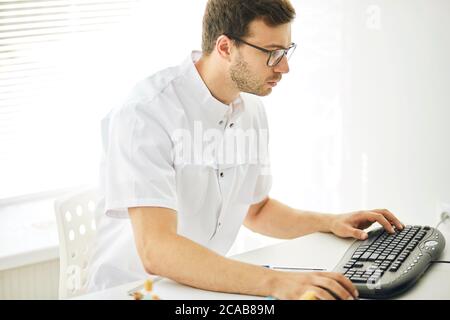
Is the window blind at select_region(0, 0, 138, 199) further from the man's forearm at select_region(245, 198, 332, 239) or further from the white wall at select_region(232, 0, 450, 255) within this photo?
the man's forearm at select_region(245, 198, 332, 239)

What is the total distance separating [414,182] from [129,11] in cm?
120

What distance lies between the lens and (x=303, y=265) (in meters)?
1.63

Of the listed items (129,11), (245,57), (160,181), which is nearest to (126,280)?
(160,181)

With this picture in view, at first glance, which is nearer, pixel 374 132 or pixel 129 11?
pixel 374 132

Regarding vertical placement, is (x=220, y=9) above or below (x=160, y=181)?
above

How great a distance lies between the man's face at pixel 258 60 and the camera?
1742 millimetres

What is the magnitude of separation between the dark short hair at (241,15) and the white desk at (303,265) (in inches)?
20.0

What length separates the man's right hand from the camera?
135cm

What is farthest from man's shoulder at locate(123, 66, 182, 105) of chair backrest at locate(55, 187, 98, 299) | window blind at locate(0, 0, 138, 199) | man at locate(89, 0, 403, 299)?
window blind at locate(0, 0, 138, 199)

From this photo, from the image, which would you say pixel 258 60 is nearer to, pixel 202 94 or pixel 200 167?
pixel 202 94

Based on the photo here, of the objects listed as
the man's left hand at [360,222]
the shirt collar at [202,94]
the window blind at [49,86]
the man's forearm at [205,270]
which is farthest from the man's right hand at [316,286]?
the window blind at [49,86]

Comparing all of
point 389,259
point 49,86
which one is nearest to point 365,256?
point 389,259

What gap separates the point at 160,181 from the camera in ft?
5.25
